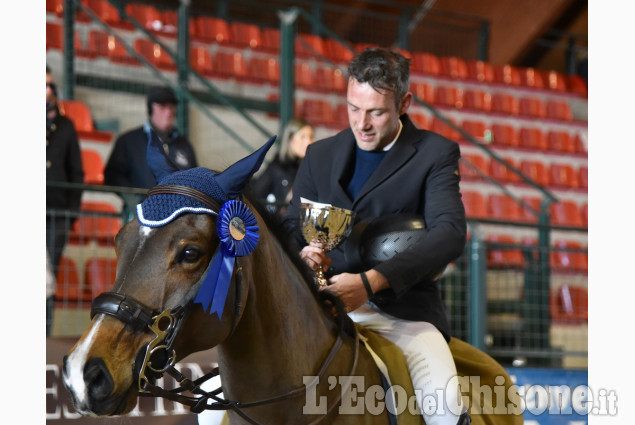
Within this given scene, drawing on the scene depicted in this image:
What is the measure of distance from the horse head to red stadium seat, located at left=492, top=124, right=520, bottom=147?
10.1 metres

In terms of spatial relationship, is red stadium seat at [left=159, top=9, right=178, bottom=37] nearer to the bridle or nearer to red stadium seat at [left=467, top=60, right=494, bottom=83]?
red stadium seat at [left=467, top=60, right=494, bottom=83]

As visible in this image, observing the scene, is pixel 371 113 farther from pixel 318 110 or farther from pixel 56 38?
pixel 318 110

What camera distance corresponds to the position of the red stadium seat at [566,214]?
1075 centimetres

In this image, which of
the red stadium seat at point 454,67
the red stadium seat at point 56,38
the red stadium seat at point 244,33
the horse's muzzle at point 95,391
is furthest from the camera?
the red stadium seat at point 454,67

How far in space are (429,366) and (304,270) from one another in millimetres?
503

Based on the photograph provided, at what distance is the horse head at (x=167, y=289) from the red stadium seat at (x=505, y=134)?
1013 centimetres

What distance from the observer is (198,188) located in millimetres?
1996

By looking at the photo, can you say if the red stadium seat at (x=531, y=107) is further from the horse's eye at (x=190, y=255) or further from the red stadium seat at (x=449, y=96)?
the horse's eye at (x=190, y=255)

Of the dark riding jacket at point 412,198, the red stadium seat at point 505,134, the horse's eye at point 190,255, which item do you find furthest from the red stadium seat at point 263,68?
the horse's eye at point 190,255

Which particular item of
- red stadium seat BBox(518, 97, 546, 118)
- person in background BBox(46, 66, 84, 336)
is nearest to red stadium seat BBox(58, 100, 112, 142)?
person in background BBox(46, 66, 84, 336)

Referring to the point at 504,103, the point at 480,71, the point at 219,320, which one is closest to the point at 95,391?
the point at 219,320

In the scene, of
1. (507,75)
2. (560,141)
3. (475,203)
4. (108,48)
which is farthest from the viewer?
(507,75)

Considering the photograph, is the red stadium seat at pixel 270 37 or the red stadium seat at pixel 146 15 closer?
the red stadium seat at pixel 146 15

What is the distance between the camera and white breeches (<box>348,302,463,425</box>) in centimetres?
245
